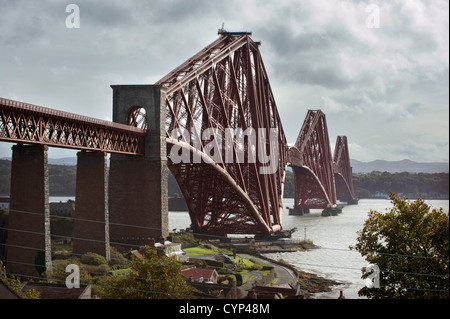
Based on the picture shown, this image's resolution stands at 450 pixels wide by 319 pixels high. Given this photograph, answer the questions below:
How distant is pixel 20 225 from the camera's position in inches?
1160

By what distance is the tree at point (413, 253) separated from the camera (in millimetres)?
23203

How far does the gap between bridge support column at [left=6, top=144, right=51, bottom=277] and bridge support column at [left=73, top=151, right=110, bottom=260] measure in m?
5.54

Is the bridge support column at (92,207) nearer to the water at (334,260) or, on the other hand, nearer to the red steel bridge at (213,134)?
the red steel bridge at (213,134)

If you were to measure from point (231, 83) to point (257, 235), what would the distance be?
23.1 meters

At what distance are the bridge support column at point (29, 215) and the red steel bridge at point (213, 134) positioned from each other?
129 centimetres

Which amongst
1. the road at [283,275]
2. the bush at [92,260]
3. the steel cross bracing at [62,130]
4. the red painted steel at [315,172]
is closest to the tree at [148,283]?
the bush at [92,260]

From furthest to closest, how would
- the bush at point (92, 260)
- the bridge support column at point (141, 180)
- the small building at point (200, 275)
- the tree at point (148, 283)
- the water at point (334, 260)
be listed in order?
the water at point (334, 260)
the bridge support column at point (141, 180)
the small building at point (200, 275)
the bush at point (92, 260)
the tree at point (148, 283)

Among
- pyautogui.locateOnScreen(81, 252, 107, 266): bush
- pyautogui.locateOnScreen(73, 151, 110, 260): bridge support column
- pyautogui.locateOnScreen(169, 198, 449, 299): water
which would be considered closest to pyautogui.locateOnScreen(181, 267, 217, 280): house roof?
pyautogui.locateOnScreen(73, 151, 110, 260): bridge support column

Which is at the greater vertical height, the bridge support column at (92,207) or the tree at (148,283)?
the bridge support column at (92,207)

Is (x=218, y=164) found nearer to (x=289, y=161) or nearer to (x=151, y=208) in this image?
(x=151, y=208)

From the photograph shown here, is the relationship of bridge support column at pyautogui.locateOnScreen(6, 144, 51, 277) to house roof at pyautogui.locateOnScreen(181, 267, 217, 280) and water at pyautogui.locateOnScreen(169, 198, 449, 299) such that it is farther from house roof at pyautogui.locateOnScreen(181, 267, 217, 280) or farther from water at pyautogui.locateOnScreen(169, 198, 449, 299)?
water at pyautogui.locateOnScreen(169, 198, 449, 299)

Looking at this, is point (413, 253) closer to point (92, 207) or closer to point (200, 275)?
point (200, 275)

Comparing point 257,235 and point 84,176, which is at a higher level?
point 84,176
